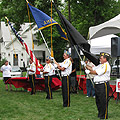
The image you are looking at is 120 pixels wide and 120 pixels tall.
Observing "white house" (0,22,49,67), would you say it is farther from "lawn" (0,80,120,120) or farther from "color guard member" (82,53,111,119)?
"color guard member" (82,53,111,119)

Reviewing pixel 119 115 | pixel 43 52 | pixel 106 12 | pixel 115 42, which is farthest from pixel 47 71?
pixel 43 52

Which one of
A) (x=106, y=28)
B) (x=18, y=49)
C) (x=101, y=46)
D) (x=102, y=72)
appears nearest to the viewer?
(x=102, y=72)

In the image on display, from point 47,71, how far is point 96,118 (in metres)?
3.88

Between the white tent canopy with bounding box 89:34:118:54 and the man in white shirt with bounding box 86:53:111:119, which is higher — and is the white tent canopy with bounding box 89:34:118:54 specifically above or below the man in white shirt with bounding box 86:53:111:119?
above

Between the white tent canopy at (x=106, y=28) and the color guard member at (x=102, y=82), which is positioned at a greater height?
the white tent canopy at (x=106, y=28)

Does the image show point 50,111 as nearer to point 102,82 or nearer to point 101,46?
point 102,82

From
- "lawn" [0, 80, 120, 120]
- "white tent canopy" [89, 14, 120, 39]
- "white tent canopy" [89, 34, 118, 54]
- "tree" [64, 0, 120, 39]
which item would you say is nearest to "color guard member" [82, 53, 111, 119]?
"lawn" [0, 80, 120, 120]

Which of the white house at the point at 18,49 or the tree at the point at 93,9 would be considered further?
the white house at the point at 18,49

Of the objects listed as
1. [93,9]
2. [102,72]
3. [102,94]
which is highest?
[93,9]

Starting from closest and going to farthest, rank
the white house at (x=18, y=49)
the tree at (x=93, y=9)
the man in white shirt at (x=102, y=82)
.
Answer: the man in white shirt at (x=102, y=82), the tree at (x=93, y=9), the white house at (x=18, y=49)

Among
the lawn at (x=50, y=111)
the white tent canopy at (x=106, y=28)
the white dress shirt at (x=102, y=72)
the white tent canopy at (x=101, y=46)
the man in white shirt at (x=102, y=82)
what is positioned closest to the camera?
the white dress shirt at (x=102, y=72)

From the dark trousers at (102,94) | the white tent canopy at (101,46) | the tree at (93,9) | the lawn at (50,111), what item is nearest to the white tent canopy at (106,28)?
the white tent canopy at (101,46)

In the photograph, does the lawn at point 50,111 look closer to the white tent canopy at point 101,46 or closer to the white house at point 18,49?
the white tent canopy at point 101,46

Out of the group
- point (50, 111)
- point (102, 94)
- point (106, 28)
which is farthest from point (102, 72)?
point (106, 28)
